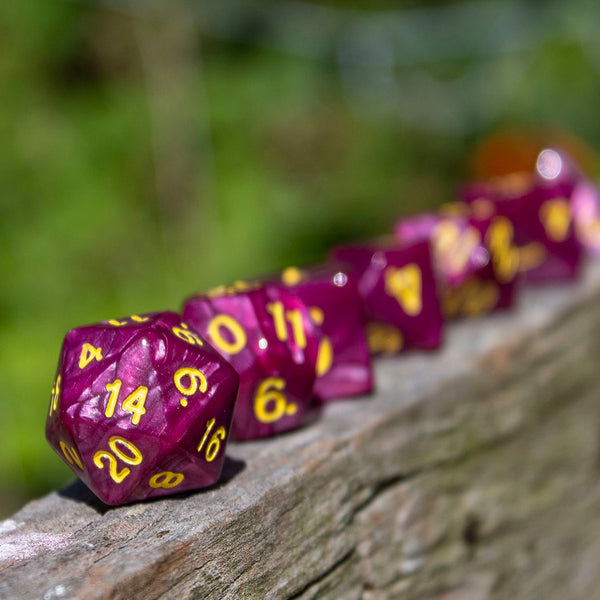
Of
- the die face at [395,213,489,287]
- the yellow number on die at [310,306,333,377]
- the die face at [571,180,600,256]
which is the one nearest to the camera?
the yellow number on die at [310,306,333,377]

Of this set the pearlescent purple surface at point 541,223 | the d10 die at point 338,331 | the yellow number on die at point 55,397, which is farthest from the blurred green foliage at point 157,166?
the yellow number on die at point 55,397

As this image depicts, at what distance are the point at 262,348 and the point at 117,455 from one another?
25 cm

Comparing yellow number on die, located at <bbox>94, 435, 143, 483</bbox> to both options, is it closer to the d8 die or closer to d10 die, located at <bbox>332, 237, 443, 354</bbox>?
d10 die, located at <bbox>332, 237, 443, 354</bbox>

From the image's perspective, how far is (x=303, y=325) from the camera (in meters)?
1.09

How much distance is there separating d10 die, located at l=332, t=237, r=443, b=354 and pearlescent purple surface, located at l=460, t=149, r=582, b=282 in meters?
0.36

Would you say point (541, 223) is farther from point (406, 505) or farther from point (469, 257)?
point (406, 505)

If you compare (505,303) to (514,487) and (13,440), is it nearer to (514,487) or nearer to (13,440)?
(514,487)

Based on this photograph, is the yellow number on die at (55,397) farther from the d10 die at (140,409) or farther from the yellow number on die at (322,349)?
the yellow number on die at (322,349)

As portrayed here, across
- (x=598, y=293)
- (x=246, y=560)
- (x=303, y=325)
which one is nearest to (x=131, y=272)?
(x=598, y=293)

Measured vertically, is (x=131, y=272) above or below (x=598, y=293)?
above

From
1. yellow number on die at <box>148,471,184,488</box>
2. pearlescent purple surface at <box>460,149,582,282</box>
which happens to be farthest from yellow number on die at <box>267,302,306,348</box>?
pearlescent purple surface at <box>460,149,582,282</box>

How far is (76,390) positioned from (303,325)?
352mm

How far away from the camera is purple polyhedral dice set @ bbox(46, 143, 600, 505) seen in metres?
0.84

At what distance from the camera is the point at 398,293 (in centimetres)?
131
